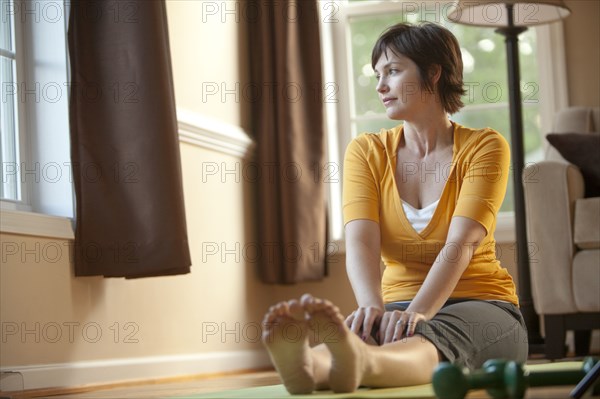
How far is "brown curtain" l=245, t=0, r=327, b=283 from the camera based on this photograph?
403cm

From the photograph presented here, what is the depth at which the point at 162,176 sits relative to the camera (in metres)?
2.83

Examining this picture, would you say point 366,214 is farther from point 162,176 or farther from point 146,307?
point 146,307

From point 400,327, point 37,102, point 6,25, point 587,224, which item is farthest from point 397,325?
point 587,224

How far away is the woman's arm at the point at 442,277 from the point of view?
5.90ft

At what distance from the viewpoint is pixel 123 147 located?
282 centimetres

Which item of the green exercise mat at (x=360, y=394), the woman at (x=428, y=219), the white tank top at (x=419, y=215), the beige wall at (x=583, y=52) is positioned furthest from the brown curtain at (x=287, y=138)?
the green exercise mat at (x=360, y=394)

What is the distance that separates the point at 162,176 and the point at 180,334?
75 cm

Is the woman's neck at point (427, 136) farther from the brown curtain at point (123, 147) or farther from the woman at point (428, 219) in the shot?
the brown curtain at point (123, 147)

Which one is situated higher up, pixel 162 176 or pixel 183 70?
pixel 183 70

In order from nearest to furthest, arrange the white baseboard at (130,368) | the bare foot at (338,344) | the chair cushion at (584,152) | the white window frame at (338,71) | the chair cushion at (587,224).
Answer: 1. the bare foot at (338,344)
2. the white baseboard at (130,368)
3. the chair cushion at (587,224)
4. the chair cushion at (584,152)
5. the white window frame at (338,71)

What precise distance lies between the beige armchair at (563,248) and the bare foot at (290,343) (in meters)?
2.06

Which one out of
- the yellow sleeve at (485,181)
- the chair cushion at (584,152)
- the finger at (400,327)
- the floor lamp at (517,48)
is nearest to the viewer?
the finger at (400,327)

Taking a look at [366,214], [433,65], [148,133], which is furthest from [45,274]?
[433,65]

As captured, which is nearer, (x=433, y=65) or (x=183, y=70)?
(x=433, y=65)
